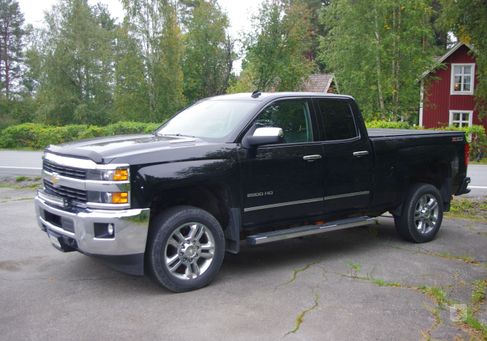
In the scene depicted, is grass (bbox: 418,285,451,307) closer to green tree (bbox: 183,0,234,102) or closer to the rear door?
the rear door

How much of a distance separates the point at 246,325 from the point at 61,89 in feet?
131

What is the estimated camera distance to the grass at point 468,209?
31.0 feet

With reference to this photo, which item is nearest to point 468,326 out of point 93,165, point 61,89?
point 93,165

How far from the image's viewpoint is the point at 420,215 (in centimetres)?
747

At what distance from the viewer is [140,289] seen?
5.48 meters

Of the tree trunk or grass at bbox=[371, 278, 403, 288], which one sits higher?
the tree trunk

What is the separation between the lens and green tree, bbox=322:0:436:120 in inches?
1111

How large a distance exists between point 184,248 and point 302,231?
146cm

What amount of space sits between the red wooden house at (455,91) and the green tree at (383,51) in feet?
30.7

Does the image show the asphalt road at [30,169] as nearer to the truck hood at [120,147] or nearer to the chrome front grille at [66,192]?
the truck hood at [120,147]

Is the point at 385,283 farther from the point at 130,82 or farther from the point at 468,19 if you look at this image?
the point at 130,82

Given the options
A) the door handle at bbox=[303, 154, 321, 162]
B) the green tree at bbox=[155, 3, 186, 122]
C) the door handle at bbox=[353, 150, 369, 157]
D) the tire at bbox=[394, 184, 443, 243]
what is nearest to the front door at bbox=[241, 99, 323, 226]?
the door handle at bbox=[303, 154, 321, 162]

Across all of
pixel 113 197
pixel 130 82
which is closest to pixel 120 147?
pixel 113 197

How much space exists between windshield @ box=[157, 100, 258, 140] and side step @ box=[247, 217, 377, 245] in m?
1.14
